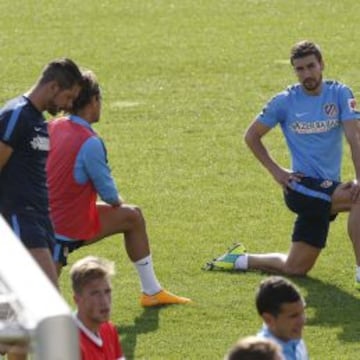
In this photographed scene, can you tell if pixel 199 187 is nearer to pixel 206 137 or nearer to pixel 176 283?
pixel 206 137

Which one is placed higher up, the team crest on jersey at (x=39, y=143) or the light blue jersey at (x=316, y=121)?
the team crest on jersey at (x=39, y=143)

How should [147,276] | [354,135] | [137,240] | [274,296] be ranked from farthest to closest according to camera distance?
1. [354,135]
2. [147,276]
3. [137,240]
4. [274,296]

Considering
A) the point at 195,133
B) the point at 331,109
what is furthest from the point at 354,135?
the point at 195,133

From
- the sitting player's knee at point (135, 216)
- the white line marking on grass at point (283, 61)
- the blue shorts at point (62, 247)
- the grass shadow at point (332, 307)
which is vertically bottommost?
the white line marking on grass at point (283, 61)

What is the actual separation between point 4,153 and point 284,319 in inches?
98.8

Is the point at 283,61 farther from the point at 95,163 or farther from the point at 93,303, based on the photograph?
the point at 93,303

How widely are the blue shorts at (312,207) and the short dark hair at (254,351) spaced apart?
6023 millimetres

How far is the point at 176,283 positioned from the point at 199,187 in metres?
3.30

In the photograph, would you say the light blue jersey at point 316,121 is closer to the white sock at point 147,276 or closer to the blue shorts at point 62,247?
the white sock at point 147,276


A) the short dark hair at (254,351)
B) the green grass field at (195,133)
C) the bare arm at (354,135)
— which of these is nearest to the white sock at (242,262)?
the green grass field at (195,133)

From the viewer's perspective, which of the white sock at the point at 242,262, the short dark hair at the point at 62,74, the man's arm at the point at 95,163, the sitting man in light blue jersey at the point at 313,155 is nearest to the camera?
the short dark hair at the point at 62,74

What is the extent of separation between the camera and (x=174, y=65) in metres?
19.9

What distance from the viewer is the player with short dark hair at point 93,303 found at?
6.07 metres

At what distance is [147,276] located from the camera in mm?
9656
